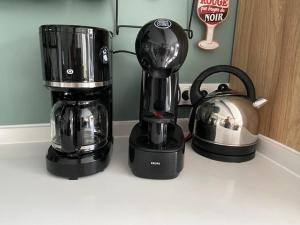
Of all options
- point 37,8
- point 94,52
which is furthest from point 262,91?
point 37,8

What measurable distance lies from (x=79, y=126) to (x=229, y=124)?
0.42 meters

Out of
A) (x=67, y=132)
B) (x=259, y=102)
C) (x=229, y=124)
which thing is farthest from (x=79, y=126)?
(x=259, y=102)

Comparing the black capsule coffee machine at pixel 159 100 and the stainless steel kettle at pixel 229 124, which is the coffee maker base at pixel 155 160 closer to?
the black capsule coffee machine at pixel 159 100

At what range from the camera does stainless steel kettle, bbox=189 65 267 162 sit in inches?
31.2

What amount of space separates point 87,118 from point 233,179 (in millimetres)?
407

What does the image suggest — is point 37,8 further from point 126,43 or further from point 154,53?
point 154,53

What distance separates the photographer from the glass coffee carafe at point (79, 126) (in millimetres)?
632

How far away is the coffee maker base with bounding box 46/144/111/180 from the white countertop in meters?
0.02

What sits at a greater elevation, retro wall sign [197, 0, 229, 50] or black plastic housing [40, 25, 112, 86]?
retro wall sign [197, 0, 229, 50]

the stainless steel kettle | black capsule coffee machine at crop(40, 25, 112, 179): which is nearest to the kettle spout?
the stainless steel kettle

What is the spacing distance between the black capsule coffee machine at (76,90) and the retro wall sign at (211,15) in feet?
1.38

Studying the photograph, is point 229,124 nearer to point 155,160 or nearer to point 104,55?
point 155,160

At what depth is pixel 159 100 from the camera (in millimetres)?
707

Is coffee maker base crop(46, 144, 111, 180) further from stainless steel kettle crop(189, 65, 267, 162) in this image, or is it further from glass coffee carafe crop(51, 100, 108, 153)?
stainless steel kettle crop(189, 65, 267, 162)
